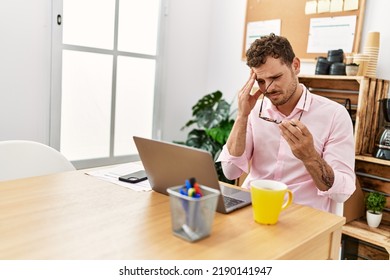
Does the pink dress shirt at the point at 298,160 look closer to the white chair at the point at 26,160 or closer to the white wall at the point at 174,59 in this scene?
the white chair at the point at 26,160

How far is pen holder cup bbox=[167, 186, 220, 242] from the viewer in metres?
0.75

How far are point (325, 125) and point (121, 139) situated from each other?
181cm

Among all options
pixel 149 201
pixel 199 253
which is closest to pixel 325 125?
pixel 149 201

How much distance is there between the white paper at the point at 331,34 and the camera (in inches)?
94.5

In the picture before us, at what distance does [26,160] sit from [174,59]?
1.90 meters

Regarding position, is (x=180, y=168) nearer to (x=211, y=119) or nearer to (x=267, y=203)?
(x=267, y=203)

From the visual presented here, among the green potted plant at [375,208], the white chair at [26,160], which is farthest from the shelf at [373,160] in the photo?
the white chair at [26,160]

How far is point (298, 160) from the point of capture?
Result: 140cm

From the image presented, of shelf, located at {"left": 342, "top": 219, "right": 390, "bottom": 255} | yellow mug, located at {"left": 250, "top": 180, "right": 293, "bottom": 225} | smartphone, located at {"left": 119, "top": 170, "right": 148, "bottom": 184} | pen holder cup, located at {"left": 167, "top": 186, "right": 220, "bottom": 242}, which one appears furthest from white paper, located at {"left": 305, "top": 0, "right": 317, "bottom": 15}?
pen holder cup, located at {"left": 167, "top": 186, "right": 220, "bottom": 242}

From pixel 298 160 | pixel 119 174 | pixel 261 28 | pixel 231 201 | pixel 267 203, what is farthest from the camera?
pixel 261 28

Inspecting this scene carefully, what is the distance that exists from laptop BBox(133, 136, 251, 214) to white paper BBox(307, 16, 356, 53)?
1.70 meters

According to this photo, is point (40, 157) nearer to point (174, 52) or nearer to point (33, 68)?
point (33, 68)

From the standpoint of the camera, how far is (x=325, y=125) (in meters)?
→ 1.40

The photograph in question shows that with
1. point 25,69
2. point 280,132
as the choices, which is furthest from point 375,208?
point 25,69
